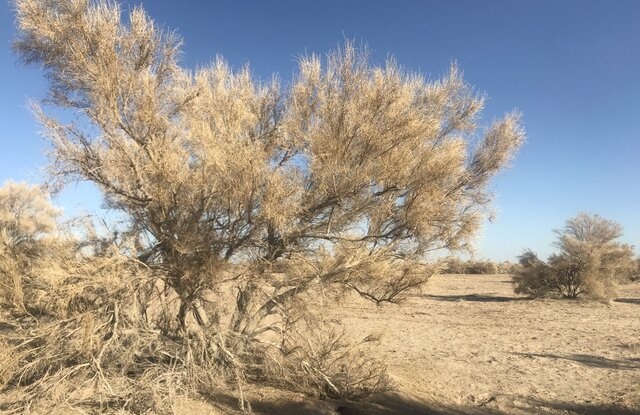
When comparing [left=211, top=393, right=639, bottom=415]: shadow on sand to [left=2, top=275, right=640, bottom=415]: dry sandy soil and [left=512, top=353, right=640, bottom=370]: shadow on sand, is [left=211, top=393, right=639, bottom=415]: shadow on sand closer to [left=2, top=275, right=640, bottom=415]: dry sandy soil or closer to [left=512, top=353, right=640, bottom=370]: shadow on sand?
[left=2, top=275, right=640, bottom=415]: dry sandy soil

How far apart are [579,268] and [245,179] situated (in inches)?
741

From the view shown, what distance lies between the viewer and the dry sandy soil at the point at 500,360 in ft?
24.1

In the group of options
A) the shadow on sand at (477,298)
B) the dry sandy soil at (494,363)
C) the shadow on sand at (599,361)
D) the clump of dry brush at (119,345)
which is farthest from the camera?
the shadow on sand at (477,298)

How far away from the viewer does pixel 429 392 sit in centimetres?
819

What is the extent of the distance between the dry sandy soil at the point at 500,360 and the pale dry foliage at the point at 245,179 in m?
0.79

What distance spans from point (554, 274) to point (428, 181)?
634 inches

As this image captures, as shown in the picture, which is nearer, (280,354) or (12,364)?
(12,364)

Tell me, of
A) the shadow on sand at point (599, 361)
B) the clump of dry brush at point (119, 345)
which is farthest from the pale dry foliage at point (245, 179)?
the shadow on sand at point (599, 361)

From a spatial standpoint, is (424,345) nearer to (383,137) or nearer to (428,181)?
(428,181)

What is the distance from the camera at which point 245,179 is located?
21.8 feet

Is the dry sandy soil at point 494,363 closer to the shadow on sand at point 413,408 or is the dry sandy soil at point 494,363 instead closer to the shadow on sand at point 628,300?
the shadow on sand at point 413,408

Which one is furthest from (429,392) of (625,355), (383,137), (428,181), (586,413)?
(625,355)

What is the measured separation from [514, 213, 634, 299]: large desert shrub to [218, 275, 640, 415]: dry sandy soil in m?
1.91

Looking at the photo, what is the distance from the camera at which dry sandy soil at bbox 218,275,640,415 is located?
289 inches
